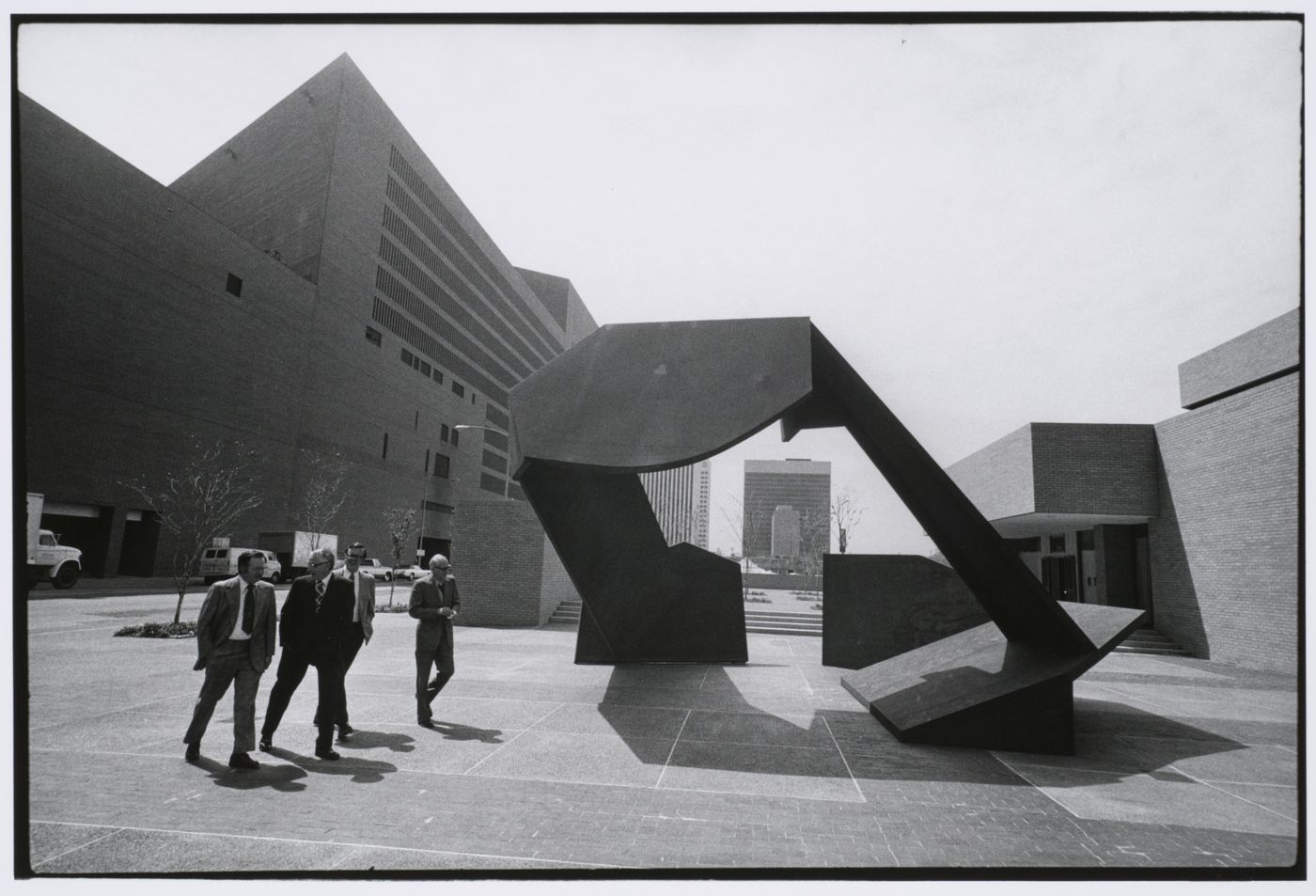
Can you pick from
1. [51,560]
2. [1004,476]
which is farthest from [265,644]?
[51,560]

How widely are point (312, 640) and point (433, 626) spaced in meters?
1.39

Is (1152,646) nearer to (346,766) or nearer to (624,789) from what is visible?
(624,789)

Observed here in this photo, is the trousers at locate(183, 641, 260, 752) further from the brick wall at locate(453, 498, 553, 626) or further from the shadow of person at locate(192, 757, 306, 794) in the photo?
the brick wall at locate(453, 498, 553, 626)

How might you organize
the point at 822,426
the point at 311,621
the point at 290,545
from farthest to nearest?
1. the point at 290,545
2. the point at 822,426
3. the point at 311,621

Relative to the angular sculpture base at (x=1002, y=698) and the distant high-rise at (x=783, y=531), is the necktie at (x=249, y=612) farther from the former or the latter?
the distant high-rise at (x=783, y=531)

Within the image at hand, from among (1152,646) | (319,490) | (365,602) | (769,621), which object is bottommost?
(769,621)

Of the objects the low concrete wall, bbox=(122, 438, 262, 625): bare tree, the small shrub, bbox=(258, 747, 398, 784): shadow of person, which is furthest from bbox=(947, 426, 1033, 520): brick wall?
bbox=(122, 438, 262, 625): bare tree

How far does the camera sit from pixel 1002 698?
6.14 metres

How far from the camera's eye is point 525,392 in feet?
23.2

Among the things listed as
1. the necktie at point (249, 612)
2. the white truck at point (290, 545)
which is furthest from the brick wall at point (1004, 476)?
the white truck at point (290, 545)

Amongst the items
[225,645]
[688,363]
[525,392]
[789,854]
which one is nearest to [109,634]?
[225,645]

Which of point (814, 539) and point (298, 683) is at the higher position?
point (814, 539)

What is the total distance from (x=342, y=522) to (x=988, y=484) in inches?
1438

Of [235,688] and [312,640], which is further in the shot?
[312,640]
